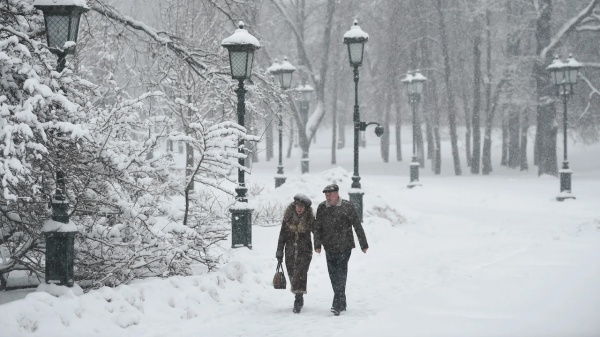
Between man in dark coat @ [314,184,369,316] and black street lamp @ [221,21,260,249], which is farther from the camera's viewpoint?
black street lamp @ [221,21,260,249]

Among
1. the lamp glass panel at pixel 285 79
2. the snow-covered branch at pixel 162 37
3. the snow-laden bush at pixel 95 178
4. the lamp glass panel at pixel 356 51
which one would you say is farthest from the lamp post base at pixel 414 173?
the snow-laden bush at pixel 95 178

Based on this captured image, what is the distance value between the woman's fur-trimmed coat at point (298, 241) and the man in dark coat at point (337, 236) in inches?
6.1

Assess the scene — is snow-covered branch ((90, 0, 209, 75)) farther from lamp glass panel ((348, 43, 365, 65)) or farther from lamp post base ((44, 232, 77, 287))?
lamp glass panel ((348, 43, 365, 65))

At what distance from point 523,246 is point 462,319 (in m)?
8.27

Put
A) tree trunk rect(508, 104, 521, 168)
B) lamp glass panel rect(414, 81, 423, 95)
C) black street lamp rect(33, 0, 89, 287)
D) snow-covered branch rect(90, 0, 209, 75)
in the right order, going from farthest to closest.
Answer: tree trunk rect(508, 104, 521, 168) < lamp glass panel rect(414, 81, 423, 95) < snow-covered branch rect(90, 0, 209, 75) < black street lamp rect(33, 0, 89, 287)

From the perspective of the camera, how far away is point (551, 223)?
21.0 meters

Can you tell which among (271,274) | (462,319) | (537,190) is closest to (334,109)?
(537,190)

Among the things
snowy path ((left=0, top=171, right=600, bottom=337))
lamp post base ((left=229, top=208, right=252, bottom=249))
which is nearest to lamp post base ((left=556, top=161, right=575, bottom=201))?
snowy path ((left=0, top=171, right=600, bottom=337))

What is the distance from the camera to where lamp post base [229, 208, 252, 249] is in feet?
41.3

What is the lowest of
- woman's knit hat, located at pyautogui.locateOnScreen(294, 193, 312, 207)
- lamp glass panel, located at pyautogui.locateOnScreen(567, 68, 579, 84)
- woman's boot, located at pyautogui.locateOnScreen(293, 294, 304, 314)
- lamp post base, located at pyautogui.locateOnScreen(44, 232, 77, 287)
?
woman's boot, located at pyautogui.locateOnScreen(293, 294, 304, 314)

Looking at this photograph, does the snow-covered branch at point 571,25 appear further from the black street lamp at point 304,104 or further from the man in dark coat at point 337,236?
the man in dark coat at point 337,236

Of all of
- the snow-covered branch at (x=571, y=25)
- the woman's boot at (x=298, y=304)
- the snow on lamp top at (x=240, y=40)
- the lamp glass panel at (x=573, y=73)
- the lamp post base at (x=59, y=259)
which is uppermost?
the snow-covered branch at (x=571, y=25)

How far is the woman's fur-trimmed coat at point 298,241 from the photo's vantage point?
384 inches

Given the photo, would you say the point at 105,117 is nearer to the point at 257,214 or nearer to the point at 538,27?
the point at 257,214
